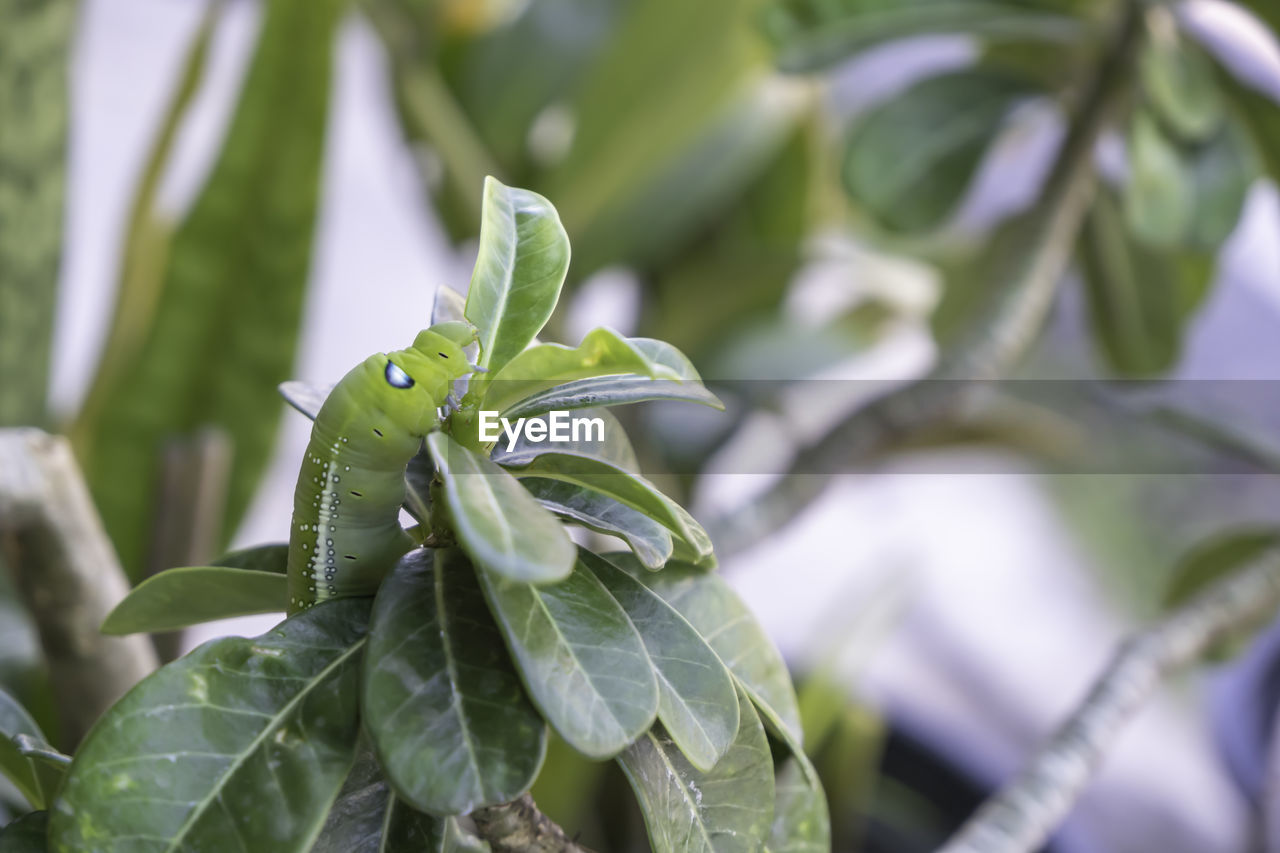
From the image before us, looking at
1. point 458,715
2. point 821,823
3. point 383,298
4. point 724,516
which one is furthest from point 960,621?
point 458,715

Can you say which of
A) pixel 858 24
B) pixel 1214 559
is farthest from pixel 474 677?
pixel 1214 559

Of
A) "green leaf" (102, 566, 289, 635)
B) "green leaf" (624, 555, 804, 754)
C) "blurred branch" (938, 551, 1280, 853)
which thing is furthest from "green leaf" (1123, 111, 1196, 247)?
"green leaf" (102, 566, 289, 635)

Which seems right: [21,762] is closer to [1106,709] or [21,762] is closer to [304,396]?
[304,396]

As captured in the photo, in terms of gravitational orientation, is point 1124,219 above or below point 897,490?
above

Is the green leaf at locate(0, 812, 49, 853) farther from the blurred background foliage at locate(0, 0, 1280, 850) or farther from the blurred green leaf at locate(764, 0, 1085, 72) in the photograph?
the blurred green leaf at locate(764, 0, 1085, 72)

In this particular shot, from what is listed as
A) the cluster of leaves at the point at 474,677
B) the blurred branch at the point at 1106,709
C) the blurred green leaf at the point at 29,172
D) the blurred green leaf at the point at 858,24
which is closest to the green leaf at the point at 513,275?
the cluster of leaves at the point at 474,677

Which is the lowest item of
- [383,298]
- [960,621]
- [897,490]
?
[960,621]

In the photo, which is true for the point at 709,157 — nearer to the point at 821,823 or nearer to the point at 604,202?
the point at 604,202
